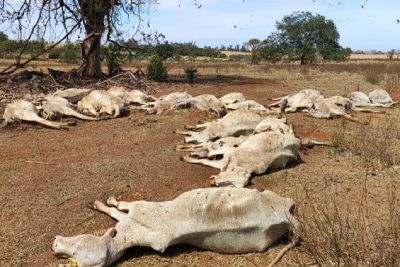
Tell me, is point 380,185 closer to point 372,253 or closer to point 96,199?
point 372,253

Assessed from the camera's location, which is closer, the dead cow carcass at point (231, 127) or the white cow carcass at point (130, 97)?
the dead cow carcass at point (231, 127)

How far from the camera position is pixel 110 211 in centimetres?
451

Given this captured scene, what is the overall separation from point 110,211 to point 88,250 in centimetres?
96

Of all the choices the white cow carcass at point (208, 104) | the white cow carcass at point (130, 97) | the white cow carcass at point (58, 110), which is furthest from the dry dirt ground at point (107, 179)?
the white cow carcass at point (130, 97)

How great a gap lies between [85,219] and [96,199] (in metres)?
0.46

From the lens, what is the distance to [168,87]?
14312 millimetres

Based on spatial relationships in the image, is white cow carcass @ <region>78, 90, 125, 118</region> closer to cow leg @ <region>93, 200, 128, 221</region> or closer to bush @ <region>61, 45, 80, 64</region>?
cow leg @ <region>93, 200, 128, 221</region>

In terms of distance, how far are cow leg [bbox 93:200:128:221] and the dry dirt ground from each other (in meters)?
0.06

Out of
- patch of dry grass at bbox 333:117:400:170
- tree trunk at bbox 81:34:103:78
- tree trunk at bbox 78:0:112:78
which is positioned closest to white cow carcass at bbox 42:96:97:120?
patch of dry grass at bbox 333:117:400:170

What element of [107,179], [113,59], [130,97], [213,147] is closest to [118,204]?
[107,179]

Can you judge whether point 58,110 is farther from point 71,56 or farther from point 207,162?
point 71,56

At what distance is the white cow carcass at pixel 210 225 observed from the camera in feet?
12.4

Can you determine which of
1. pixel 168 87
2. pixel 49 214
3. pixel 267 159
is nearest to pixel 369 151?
pixel 267 159

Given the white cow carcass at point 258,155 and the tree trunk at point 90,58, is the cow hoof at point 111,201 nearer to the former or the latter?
the white cow carcass at point 258,155
